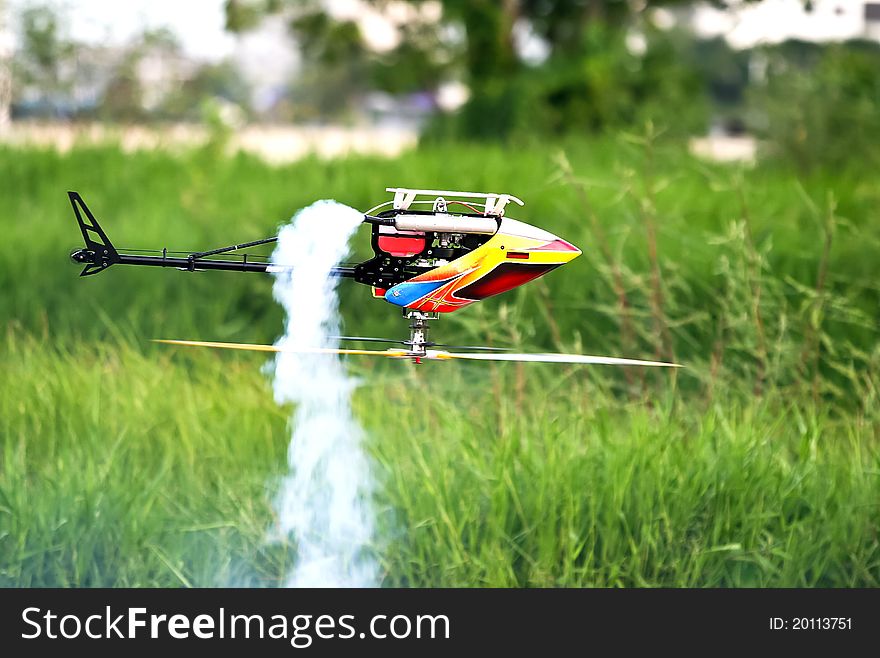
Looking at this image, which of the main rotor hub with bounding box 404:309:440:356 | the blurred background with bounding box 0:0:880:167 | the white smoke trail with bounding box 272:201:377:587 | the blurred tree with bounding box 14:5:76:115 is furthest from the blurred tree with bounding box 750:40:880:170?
the main rotor hub with bounding box 404:309:440:356

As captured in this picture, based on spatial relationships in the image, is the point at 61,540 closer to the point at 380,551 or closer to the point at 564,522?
the point at 380,551

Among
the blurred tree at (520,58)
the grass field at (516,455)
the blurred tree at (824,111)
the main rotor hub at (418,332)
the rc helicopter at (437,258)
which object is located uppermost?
the blurred tree at (520,58)

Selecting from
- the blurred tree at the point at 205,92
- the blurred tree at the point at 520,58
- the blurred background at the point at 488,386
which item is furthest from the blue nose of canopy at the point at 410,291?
the blurred tree at the point at 520,58

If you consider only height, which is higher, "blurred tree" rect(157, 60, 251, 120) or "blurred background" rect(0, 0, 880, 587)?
"blurred tree" rect(157, 60, 251, 120)

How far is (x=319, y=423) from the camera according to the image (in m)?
3.13

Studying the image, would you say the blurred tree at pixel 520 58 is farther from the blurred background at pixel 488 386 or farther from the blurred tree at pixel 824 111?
the blurred background at pixel 488 386

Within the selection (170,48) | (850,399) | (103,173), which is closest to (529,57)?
(170,48)

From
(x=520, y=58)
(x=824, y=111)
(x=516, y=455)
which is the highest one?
(x=520, y=58)

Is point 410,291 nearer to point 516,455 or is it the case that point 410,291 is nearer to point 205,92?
point 516,455

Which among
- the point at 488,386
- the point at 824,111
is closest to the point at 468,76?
the point at 824,111

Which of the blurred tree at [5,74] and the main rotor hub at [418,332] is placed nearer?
the main rotor hub at [418,332]

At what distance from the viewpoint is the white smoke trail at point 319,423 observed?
99.6 inches

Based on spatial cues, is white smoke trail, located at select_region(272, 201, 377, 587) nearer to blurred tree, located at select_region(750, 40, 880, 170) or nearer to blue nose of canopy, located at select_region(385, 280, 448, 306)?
blue nose of canopy, located at select_region(385, 280, 448, 306)

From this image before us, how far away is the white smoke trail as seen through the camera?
2529mm
